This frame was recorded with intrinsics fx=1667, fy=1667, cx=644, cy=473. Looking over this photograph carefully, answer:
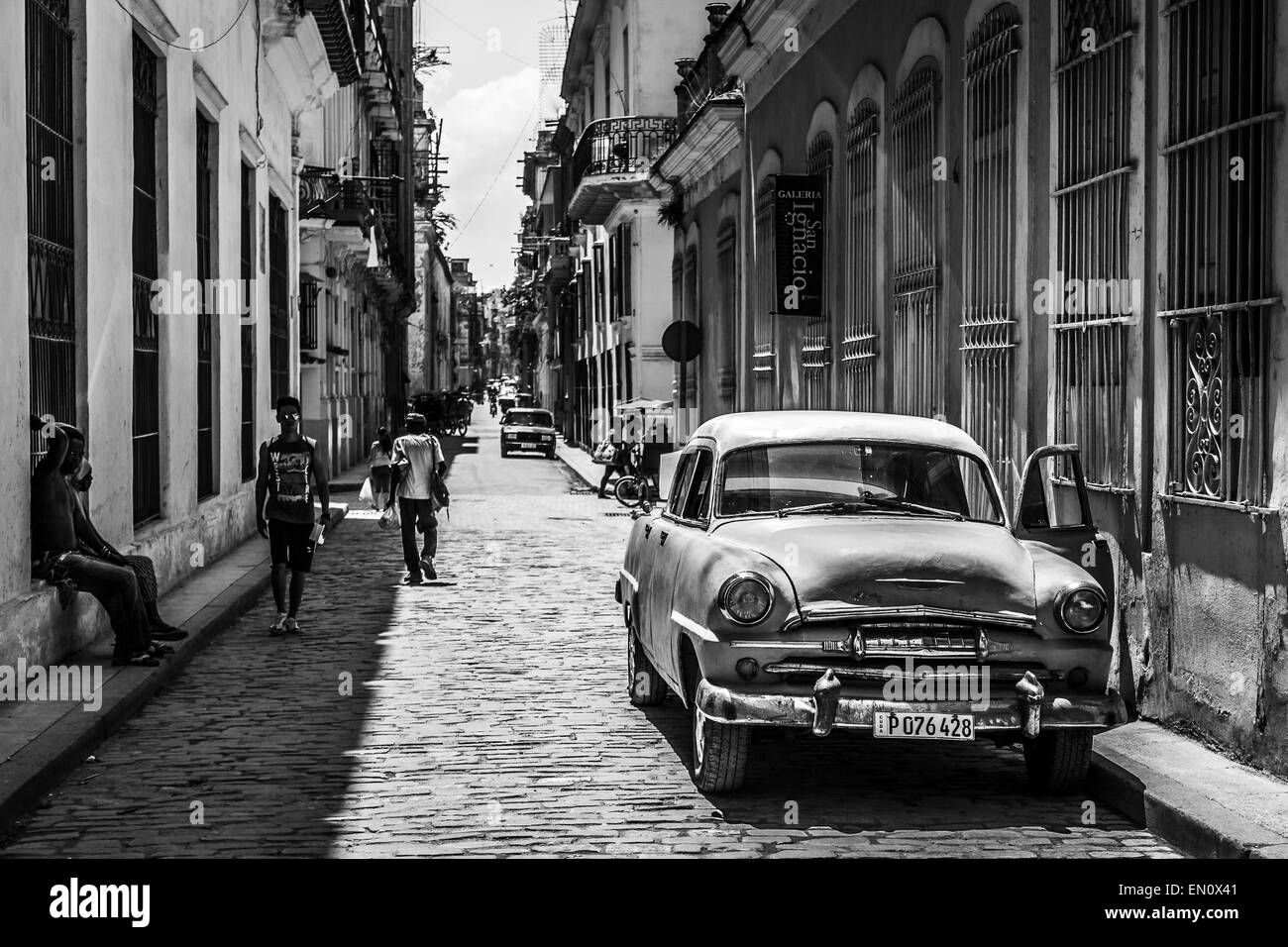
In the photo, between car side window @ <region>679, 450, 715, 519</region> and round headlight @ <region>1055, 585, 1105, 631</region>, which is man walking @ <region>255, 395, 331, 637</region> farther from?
round headlight @ <region>1055, 585, 1105, 631</region>

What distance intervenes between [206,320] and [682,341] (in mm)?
9728

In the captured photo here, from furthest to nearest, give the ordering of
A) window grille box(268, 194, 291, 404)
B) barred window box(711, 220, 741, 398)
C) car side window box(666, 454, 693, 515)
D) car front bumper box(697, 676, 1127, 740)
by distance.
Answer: barred window box(711, 220, 741, 398) < window grille box(268, 194, 291, 404) < car side window box(666, 454, 693, 515) < car front bumper box(697, 676, 1127, 740)

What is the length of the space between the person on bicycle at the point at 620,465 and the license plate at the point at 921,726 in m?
21.8

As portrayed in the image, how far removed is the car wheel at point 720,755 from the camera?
6.55 meters

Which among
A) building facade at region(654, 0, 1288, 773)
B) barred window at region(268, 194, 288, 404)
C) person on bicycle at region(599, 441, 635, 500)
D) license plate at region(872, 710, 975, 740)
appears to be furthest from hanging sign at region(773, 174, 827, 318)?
person on bicycle at region(599, 441, 635, 500)

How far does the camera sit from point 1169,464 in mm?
7809

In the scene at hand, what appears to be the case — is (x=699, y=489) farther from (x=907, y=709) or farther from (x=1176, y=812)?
(x=1176, y=812)

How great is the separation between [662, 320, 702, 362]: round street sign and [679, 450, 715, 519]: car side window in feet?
54.2

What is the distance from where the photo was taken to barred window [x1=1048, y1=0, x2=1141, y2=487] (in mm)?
8398

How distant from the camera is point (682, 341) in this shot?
24734mm

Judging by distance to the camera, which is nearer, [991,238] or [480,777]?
[480,777]

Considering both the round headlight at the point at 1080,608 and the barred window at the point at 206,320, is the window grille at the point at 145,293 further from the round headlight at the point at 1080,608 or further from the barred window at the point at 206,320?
the round headlight at the point at 1080,608

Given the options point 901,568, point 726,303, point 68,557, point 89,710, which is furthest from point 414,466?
point 726,303
